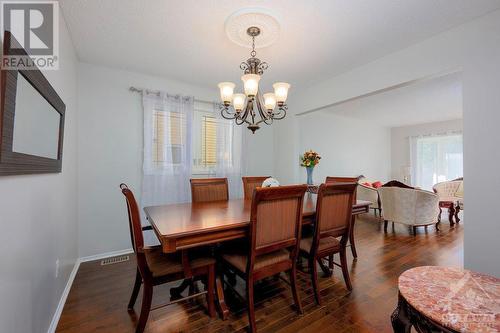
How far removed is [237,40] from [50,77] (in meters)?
1.54

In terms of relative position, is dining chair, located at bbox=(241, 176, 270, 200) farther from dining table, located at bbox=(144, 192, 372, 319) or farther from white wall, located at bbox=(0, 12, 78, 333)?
white wall, located at bbox=(0, 12, 78, 333)

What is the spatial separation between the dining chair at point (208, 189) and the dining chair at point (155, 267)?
0.92 m

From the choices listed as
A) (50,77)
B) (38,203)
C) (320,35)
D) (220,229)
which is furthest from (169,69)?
(220,229)

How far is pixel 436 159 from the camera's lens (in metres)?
6.38

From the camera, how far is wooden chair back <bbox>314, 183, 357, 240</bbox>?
184 centimetres

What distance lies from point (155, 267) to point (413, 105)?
5.53 metres

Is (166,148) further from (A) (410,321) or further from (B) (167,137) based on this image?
(A) (410,321)

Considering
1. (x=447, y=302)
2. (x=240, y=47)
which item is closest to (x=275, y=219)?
(x=447, y=302)

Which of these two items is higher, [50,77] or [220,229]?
[50,77]

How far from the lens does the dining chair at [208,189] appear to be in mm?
2666

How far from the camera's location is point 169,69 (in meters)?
3.02

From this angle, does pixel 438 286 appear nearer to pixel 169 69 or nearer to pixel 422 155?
pixel 169 69

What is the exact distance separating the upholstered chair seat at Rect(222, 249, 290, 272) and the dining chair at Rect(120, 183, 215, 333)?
0.15 meters

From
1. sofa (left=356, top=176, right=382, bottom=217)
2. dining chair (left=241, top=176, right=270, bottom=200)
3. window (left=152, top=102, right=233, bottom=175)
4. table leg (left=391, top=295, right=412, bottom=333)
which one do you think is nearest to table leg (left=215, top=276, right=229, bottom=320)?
table leg (left=391, top=295, right=412, bottom=333)
